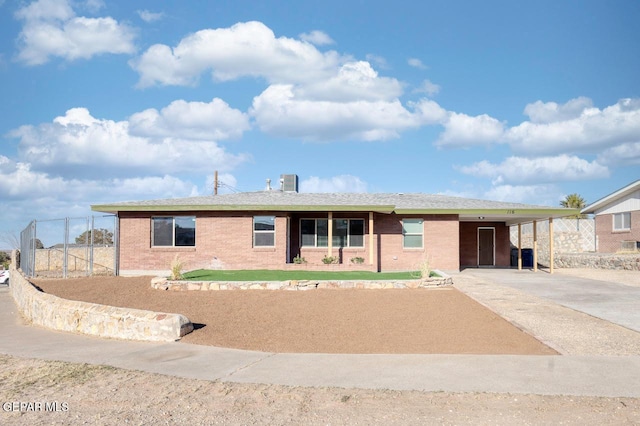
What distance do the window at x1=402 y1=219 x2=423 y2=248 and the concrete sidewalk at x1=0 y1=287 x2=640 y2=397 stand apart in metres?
16.1

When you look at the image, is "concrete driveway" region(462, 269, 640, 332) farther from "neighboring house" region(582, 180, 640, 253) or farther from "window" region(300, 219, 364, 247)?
"neighboring house" region(582, 180, 640, 253)

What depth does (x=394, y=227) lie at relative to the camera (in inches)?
954

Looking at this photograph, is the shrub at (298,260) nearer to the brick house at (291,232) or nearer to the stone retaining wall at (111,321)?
the brick house at (291,232)

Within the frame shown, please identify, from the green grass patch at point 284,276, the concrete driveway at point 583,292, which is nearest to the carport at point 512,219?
the concrete driveway at point 583,292

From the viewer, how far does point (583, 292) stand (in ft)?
55.3

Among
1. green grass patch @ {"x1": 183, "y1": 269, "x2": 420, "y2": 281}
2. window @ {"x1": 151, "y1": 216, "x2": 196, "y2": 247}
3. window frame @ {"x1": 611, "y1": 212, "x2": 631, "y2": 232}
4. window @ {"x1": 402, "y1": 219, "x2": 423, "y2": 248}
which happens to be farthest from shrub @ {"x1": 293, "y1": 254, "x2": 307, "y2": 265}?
window frame @ {"x1": 611, "y1": 212, "x2": 631, "y2": 232}

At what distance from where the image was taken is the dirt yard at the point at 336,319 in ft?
30.5

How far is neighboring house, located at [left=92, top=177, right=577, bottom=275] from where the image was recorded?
75.7ft

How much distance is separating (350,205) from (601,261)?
45.6 ft

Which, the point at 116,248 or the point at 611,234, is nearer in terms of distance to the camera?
the point at 116,248

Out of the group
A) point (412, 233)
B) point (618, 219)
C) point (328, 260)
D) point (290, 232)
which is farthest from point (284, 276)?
point (618, 219)

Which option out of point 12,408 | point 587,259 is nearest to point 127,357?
point 12,408

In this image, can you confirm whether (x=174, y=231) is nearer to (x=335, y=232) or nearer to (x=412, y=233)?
(x=335, y=232)

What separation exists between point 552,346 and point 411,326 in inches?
113
